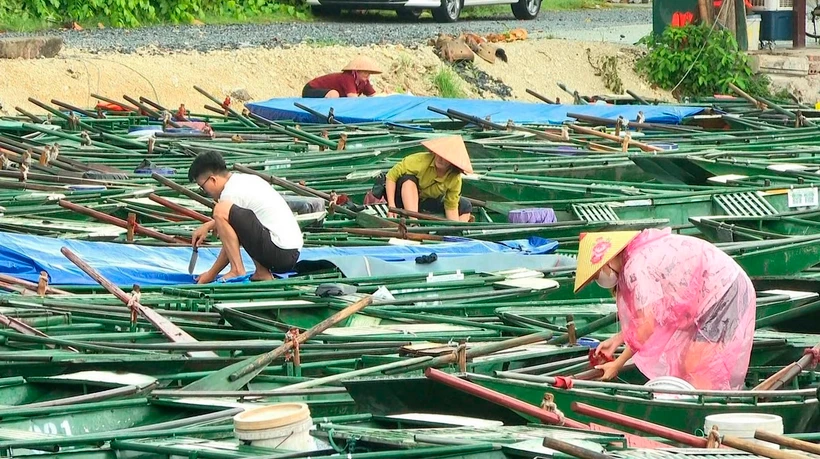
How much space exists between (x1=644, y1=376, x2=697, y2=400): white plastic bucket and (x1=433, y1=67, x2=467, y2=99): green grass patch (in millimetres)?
17050

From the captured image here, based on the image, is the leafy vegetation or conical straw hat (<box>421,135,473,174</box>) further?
the leafy vegetation

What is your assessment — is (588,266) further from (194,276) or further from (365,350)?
(194,276)

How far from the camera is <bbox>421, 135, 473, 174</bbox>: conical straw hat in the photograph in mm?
12156

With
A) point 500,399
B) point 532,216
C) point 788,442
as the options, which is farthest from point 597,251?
point 532,216

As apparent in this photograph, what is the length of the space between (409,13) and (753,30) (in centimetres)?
613

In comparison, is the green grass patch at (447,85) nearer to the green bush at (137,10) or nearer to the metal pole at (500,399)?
the green bush at (137,10)

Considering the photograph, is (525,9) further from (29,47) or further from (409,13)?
(29,47)

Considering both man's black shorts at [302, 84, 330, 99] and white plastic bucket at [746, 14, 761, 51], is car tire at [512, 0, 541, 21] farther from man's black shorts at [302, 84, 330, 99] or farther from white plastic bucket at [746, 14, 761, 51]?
man's black shorts at [302, 84, 330, 99]

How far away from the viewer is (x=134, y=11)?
1027 inches

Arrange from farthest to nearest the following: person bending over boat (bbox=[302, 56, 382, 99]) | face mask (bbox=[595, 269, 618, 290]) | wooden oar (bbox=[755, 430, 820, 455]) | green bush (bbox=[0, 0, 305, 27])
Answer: green bush (bbox=[0, 0, 305, 27])
person bending over boat (bbox=[302, 56, 382, 99])
face mask (bbox=[595, 269, 618, 290])
wooden oar (bbox=[755, 430, 820, 455])

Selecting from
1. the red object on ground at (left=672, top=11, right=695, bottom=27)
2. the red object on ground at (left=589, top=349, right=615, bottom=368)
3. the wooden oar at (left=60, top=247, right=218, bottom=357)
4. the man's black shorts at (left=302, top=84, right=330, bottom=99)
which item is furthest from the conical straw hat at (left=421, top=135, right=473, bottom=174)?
the red object on ground at (left=672, top=11, right=695, bottom=27)

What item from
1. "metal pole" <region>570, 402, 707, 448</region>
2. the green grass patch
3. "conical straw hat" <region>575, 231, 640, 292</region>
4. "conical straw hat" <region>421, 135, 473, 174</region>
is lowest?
the green grass patch

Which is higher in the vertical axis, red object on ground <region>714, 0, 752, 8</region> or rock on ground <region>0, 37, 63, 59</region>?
rock on ground <region>0, 37, 63, 59</region>

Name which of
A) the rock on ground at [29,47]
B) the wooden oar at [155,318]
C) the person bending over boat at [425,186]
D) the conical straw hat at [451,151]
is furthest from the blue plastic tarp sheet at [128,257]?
the rock on ground at [29,47]
